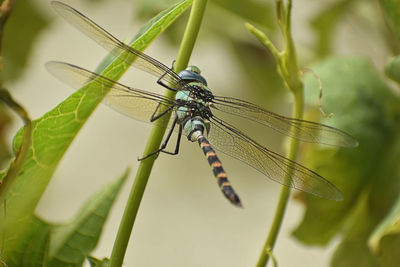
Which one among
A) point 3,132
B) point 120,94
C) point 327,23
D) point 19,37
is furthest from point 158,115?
point 327,23

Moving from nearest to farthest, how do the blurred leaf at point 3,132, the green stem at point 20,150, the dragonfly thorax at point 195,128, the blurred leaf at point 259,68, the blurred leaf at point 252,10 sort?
Answer: 1. the green stem at point 20,150
2. the dragonfly thorax at point 195,128
3. the blurred leaf at point 3,132
4. the blurred leaf at point 252,10
5. the blurred leaf at point 259,68

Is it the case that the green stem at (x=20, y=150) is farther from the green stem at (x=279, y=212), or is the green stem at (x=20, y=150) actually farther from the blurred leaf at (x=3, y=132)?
the blurred leaf at (x=3, y=132)

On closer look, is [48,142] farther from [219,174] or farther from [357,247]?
[357,247]

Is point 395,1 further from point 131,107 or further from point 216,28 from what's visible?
point 216,28

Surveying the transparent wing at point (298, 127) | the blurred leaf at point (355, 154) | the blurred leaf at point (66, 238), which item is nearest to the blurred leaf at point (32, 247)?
the blurred leaf at point (66, 238)

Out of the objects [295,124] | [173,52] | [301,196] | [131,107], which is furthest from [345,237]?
[173,52]

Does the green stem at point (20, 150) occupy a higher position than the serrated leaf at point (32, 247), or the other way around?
the green stem at point (20, 150)
